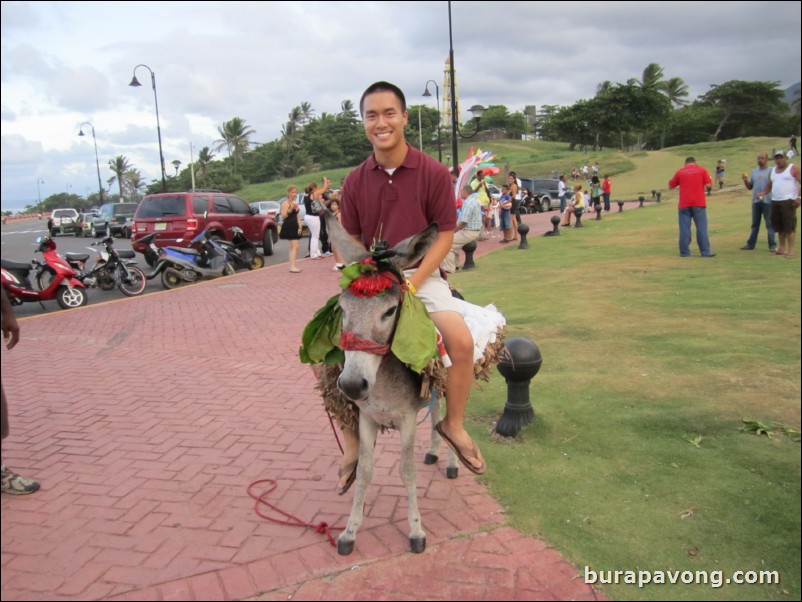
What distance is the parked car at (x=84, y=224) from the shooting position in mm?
31750

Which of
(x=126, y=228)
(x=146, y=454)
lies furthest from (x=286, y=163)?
(x=146, y=454)

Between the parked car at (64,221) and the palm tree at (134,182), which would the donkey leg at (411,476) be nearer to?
the parked car at (64,221)

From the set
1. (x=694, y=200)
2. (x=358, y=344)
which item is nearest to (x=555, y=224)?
(x=694, y=200)

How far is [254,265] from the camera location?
16.0 meters

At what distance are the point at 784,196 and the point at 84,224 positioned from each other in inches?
1308

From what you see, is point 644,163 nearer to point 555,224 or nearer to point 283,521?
point 555,224

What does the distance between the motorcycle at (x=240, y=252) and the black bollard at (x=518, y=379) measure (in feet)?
37.6

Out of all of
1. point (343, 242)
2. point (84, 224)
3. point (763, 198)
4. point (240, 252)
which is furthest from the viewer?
point (84, 224)

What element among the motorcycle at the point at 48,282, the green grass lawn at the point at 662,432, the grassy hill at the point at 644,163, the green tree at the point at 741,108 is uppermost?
the green tree at the point at 741,108

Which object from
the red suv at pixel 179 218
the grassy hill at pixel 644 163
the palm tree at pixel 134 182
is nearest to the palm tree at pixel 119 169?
the palm tree at pixel 134 182

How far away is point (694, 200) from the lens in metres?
11.6

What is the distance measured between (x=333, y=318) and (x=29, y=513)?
2.54 m

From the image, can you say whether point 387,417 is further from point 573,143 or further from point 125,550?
point 573,143

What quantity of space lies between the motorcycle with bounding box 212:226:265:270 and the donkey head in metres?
12.5
